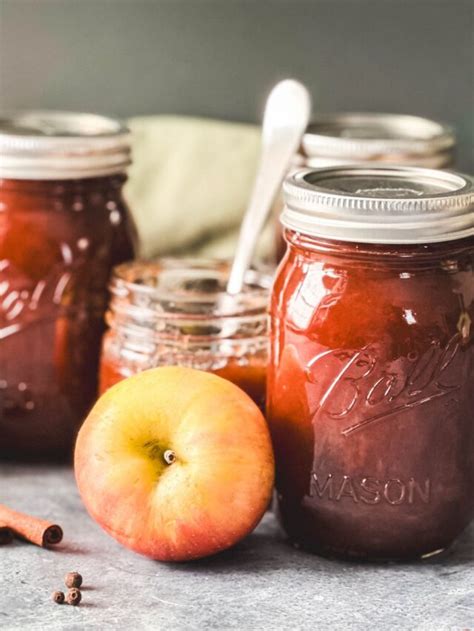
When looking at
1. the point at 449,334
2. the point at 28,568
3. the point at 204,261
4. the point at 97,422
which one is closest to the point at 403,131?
the point at 204,261

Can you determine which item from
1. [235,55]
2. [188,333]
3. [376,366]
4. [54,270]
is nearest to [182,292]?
[188,333]

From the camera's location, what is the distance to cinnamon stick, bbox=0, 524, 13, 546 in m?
0.99

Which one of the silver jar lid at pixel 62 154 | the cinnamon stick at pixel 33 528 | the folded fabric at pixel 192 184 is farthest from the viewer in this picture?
the folded fabric at pixel 192 184

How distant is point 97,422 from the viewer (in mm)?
936

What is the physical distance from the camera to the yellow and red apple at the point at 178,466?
35.4 inches

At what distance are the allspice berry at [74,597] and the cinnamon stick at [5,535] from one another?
135mm

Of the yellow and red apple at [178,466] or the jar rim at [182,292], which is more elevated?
the jar rim at [182,292]

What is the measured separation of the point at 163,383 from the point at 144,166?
0.63 metres

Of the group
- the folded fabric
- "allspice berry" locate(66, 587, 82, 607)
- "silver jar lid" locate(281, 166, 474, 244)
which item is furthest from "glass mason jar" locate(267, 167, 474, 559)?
the folded fabric

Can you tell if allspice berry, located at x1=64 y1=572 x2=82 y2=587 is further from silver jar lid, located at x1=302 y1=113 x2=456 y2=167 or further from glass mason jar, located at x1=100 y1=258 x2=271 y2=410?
silver jar lid, located at x1=302 y1=113 x2=456 y2=167

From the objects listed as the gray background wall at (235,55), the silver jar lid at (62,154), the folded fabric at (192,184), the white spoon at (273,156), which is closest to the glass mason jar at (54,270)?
the silver jar lid at (62,154)

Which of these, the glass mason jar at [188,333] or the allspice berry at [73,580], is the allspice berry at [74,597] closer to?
the allspice berry at [73,580]

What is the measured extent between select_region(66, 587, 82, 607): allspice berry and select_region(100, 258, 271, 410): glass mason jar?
257 millimetres

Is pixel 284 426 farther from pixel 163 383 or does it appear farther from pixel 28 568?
pixel 28 568
